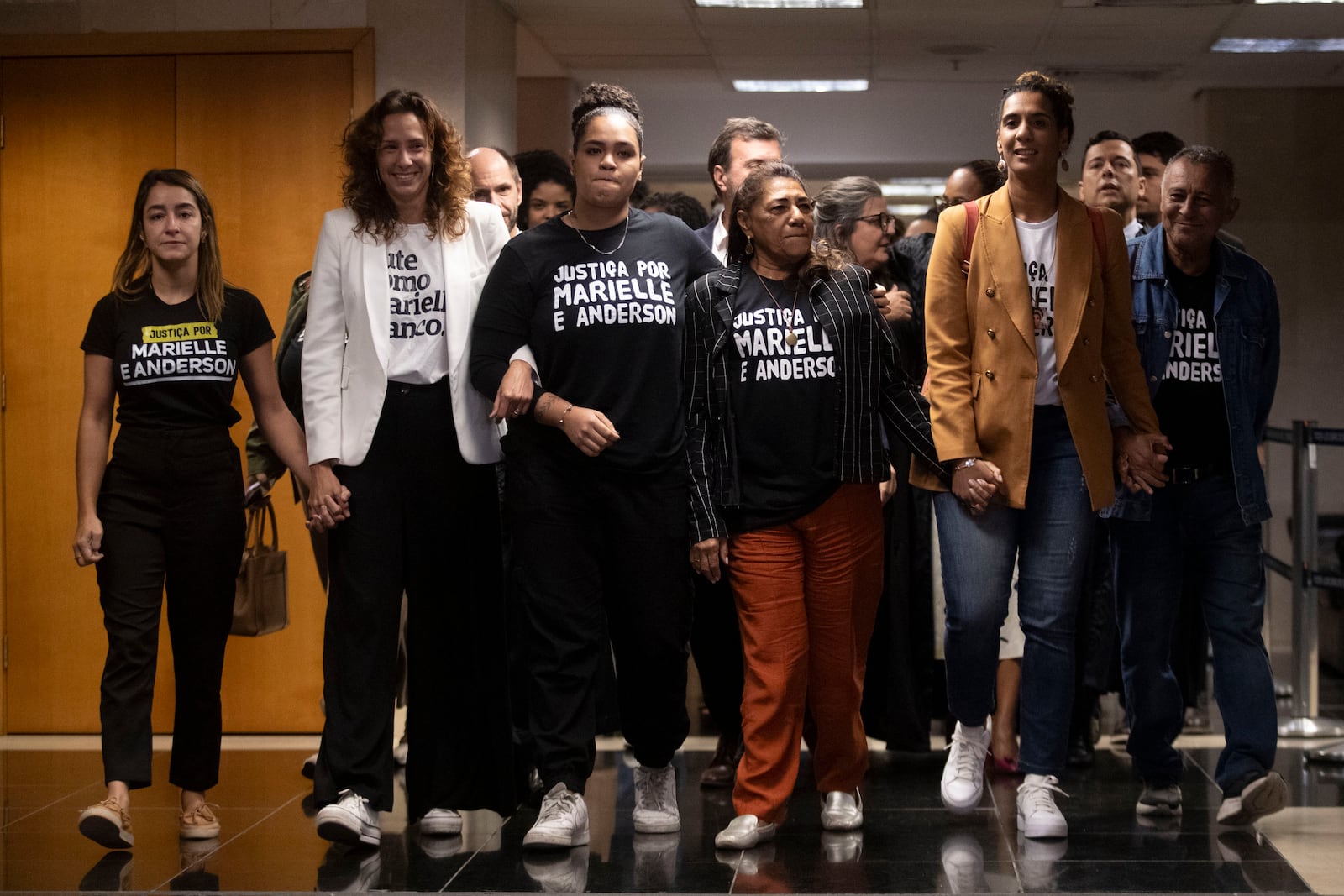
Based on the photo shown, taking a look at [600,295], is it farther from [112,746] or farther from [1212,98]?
[1212,98]

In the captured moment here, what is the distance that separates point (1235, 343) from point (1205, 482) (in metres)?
0.36

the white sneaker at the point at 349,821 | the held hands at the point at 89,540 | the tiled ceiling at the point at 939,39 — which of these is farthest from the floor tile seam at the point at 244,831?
the tiled ceiling at the point at 939,39

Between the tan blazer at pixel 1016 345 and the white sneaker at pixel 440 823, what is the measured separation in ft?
4.78

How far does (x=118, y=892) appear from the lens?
3.36m

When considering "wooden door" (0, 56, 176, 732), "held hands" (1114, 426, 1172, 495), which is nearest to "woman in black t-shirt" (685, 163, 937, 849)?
"held hands" (1114, 426, 1172, 495)

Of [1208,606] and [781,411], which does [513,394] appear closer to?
[781,411]

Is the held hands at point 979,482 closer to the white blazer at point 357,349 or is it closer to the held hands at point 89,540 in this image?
the white blazer at point 357,349

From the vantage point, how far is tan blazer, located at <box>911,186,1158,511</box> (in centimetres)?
355

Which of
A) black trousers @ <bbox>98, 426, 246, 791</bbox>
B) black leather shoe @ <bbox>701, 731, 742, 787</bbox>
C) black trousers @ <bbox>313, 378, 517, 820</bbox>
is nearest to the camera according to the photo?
black trousers @ <bbox>313, 378, 517, 820</bbox>

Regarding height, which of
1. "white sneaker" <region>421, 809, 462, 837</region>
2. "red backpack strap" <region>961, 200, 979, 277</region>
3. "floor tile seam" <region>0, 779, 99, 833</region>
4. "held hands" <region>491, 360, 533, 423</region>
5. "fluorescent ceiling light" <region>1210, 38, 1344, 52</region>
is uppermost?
"fluorescent ceiling light" <region>1210, 38, 1344, 52</region>

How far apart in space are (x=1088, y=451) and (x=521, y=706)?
5.51ft

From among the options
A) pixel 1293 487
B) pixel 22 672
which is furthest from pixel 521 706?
pixel 1293 487

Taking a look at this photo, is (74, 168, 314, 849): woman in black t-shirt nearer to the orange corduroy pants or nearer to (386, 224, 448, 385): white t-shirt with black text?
(386, 224, 448, 385): white t-shirt with black text

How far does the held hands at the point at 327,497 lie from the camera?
3.56 metres
